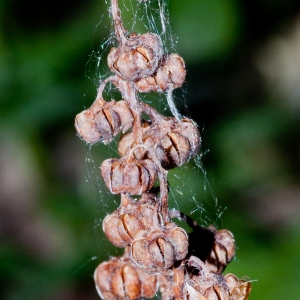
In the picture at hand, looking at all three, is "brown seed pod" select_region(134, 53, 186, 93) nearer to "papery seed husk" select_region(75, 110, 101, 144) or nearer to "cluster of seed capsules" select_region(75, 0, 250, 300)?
"cluster of seed capsules" select_region(75, 0, 250, 300)

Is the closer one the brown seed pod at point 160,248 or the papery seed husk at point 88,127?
the brown seed pod at point 160,248

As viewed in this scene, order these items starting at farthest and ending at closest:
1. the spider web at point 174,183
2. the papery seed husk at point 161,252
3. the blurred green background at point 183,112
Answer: the blurred green background at point 183,112 < the spider web at point 174,183 < the papery seed husk at point 161,252

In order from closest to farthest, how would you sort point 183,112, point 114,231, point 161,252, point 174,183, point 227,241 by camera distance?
point 161,252 < point 114,231 < point 227,241 < point 174,183 < point 183,112

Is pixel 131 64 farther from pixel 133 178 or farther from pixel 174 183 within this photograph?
pixel 174 183

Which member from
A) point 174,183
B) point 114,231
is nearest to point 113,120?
point 114,231

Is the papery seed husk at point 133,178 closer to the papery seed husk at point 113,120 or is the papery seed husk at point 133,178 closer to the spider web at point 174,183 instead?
the papery seed husk at point 113,120

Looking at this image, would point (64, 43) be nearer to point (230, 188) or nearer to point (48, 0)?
point (48, 0)

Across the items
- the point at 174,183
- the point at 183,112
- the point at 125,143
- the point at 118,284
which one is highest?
the point at 183,112

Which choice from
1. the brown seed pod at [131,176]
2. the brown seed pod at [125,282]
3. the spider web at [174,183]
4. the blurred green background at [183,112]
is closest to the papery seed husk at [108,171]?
the brown seed pod at [131,176]

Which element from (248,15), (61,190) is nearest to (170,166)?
(61,190)
